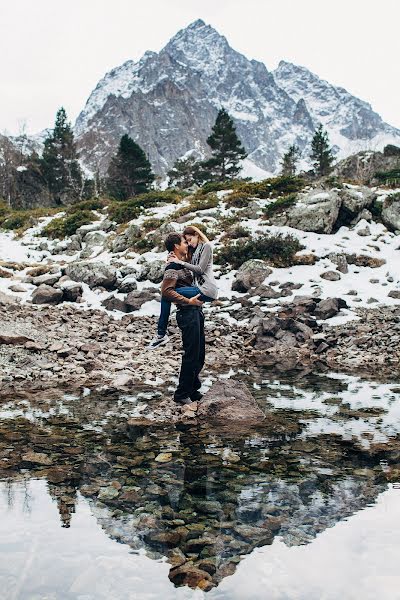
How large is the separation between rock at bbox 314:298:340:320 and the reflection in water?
23.4 ft

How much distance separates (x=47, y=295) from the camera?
614 inches

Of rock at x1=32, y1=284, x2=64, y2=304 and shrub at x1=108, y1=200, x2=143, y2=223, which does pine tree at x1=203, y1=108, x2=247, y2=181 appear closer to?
shrub at x1=108, y1=200, x2=143, y2=223

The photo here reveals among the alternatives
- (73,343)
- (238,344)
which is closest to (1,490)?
(73,343)

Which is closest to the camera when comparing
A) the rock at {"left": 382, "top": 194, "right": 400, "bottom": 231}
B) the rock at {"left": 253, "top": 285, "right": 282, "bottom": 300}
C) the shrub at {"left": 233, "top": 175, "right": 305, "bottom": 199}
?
the rock at {"left": 253, "top": 285, "right": 282, "bottom": 300}

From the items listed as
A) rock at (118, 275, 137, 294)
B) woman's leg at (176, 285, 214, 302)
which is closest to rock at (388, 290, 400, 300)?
rock at (118, 275, 137, 294)

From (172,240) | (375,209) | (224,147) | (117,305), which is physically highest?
(224,147)

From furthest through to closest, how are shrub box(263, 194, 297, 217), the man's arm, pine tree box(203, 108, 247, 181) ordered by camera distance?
pine tree box(203, 108, 247, 181)
shrub box(263, 194, 297, 217)
the man's arm

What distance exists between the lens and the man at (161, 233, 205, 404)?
669 cm

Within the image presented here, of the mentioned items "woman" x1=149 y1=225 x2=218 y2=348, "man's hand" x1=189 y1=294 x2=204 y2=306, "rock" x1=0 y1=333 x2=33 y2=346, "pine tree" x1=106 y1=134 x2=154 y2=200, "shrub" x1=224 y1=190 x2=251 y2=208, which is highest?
"pine tree" x1=106 y1=134 x2=154 y2=200

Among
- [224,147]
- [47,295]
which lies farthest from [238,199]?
[224,147]

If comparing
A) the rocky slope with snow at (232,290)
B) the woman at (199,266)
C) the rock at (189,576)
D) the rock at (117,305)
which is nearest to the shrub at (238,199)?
the rocky slope with snow at (232,290)

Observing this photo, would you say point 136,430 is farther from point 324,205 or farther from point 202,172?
point 202,172

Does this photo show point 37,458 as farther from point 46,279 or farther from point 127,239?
point 127,239

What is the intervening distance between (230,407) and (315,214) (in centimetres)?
A: 1562
